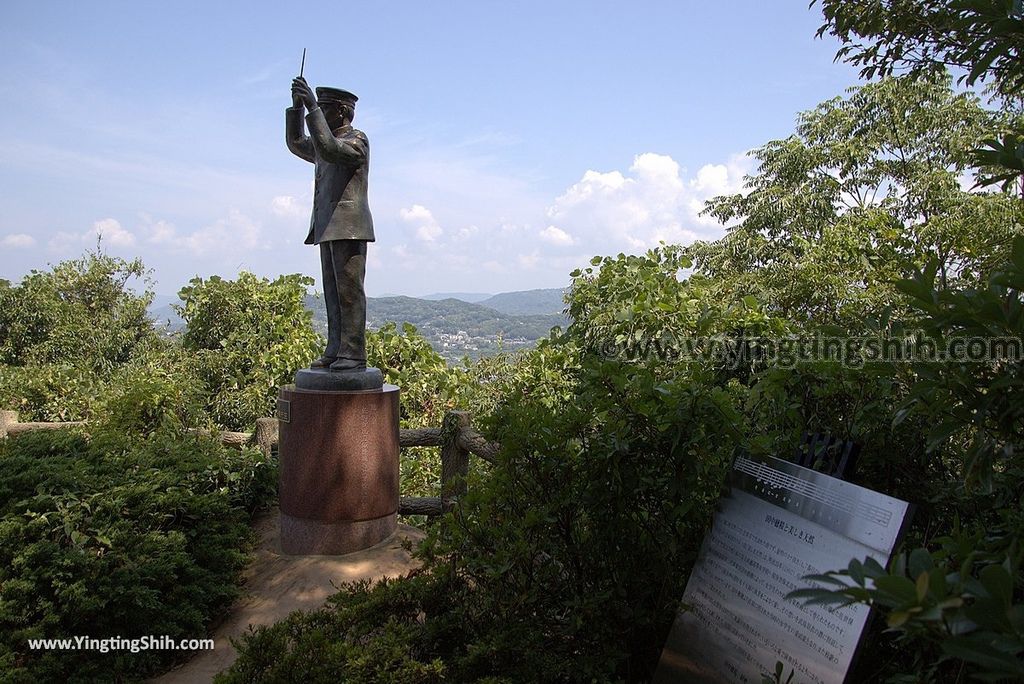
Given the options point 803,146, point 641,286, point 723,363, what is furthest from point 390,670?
point 803,146

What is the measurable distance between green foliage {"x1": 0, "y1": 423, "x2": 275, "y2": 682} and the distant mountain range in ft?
5.76

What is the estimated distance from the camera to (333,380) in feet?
16.0

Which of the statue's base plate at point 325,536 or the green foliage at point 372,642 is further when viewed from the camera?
the statue's base plate at point 325,536

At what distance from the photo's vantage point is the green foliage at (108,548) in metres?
3.62

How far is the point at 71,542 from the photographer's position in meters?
3.99

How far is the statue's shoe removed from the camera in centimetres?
497

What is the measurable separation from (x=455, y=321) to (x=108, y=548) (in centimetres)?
1254

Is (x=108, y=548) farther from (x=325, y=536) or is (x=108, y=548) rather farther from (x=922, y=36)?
(x=922, y=36)

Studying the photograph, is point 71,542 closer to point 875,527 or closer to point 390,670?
point 390,670

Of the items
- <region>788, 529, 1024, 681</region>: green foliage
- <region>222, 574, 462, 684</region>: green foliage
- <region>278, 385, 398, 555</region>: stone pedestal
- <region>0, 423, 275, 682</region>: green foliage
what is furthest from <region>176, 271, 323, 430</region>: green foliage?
<region>788, 529, 1024, 681</region>: green foliage

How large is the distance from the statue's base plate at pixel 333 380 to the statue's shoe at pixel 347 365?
0.04 m

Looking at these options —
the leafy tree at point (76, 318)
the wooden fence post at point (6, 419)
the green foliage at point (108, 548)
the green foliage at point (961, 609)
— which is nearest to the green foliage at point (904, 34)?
the green foliage at point (961, 609)

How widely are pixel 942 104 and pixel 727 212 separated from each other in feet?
18.5

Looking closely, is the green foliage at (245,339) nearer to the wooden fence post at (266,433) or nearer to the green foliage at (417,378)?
the green foliage at (417,378)
